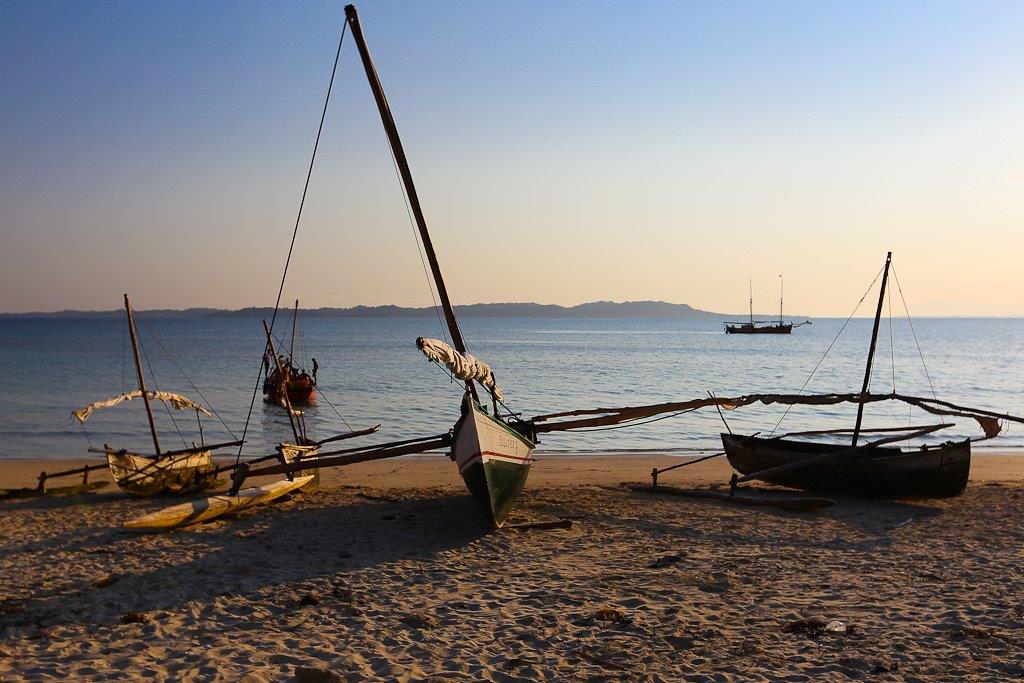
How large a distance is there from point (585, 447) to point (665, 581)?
16.1m

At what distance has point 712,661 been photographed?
762 centimetres

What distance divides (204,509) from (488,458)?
4805 mm

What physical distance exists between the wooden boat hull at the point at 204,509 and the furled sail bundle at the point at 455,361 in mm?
4469

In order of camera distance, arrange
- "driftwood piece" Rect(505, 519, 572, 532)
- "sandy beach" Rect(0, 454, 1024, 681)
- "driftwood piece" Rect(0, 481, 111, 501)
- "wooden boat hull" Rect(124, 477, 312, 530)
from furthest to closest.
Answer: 1. "driftwood piece" Rect(0, 481, 111, 501)
2. "driftwood piece" Rect(505, 519, 572, 532)
3. "wooden boat hull" Rect(124, 477, 312, 530)
4. "sandy beach" Rect(0, 454, 1024, 681)

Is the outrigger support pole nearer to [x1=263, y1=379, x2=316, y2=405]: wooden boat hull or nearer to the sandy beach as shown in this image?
the sandy beach

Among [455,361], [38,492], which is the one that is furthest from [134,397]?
[455,361]

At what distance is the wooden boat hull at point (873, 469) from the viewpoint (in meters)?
14.9

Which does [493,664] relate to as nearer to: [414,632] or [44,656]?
[414,632]

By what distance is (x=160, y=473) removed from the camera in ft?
51.4

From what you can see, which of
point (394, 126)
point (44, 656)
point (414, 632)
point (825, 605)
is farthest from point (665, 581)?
point (394, 126)

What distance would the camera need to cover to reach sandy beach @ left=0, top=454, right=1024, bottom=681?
761 cm

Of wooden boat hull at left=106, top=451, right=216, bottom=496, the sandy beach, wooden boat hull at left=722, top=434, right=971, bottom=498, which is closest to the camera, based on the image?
the sandy beach

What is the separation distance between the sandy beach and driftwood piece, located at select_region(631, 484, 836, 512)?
35cm

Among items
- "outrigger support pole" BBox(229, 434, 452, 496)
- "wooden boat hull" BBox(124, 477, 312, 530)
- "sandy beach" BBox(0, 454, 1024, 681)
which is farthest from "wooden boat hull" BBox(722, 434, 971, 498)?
"wooden boat hull" BBox(124, 477, 312, 530)
